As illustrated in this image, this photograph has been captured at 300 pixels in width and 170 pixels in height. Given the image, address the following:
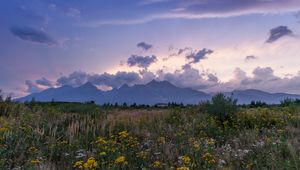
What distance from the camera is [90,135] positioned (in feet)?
41.0

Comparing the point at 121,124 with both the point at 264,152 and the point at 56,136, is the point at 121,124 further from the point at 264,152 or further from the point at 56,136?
the point at 264,152

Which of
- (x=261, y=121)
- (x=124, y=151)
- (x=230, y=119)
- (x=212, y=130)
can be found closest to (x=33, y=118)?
(x=124, y=151)

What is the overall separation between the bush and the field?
0.53ft

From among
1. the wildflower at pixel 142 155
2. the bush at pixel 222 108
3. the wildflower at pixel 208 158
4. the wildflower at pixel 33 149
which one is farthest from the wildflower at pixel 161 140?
the bush at pixel 222 108

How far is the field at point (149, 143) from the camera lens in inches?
332

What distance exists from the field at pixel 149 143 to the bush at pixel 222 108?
0.16 m

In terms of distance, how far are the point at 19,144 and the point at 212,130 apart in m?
6.60

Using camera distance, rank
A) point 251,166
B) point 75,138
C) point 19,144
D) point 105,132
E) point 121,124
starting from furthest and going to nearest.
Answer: point 121,124 < point 105,132 < point 75,138 < point 19,144 < point 251,166

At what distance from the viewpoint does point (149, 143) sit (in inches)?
456

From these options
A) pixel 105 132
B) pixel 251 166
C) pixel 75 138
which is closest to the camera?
pixel 251 166

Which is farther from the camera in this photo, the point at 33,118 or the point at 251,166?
the point at 33,118

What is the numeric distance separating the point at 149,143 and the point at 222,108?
588 centimetres

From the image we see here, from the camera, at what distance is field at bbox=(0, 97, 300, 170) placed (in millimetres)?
8445

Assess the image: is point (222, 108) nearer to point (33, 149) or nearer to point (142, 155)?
point (142, 155)
